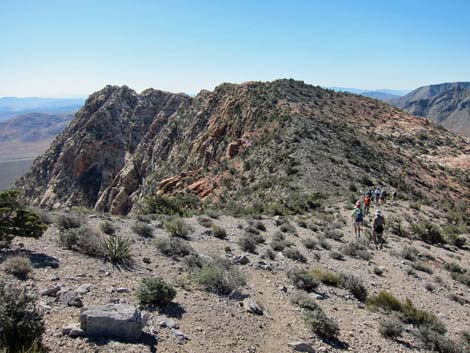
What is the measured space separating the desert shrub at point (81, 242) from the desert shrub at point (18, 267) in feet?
6.11

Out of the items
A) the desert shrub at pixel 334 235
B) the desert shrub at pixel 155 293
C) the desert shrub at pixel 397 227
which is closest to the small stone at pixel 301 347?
the desert shrub at pixel 155 293

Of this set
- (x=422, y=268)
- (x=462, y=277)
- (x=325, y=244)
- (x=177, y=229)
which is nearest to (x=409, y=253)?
(x=422, y=268)

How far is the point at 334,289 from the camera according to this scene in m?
10.5

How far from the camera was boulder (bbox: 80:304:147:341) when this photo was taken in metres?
5.73

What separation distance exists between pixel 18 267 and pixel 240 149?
94.1 ft

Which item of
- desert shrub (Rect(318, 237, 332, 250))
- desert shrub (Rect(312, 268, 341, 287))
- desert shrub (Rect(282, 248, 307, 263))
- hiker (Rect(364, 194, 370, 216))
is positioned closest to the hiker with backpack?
hiker (Rect(364, 194, 370, 216))

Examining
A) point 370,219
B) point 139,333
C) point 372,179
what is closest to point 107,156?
point 372,179

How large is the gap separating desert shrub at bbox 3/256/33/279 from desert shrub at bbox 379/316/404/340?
24.7ft

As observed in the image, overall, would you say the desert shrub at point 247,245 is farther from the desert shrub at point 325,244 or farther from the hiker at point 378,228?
the hiker at point 378,228

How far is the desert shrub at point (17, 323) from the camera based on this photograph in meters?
4.98

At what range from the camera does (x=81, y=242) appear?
9672mm

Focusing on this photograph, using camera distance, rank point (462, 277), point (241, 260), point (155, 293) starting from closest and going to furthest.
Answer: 1. point (155, 293)
2. point (241, 260)
3. point (462, 277)

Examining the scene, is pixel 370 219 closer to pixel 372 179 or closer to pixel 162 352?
pixel 372 179

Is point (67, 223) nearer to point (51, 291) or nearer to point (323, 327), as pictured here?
point (51, 291)
